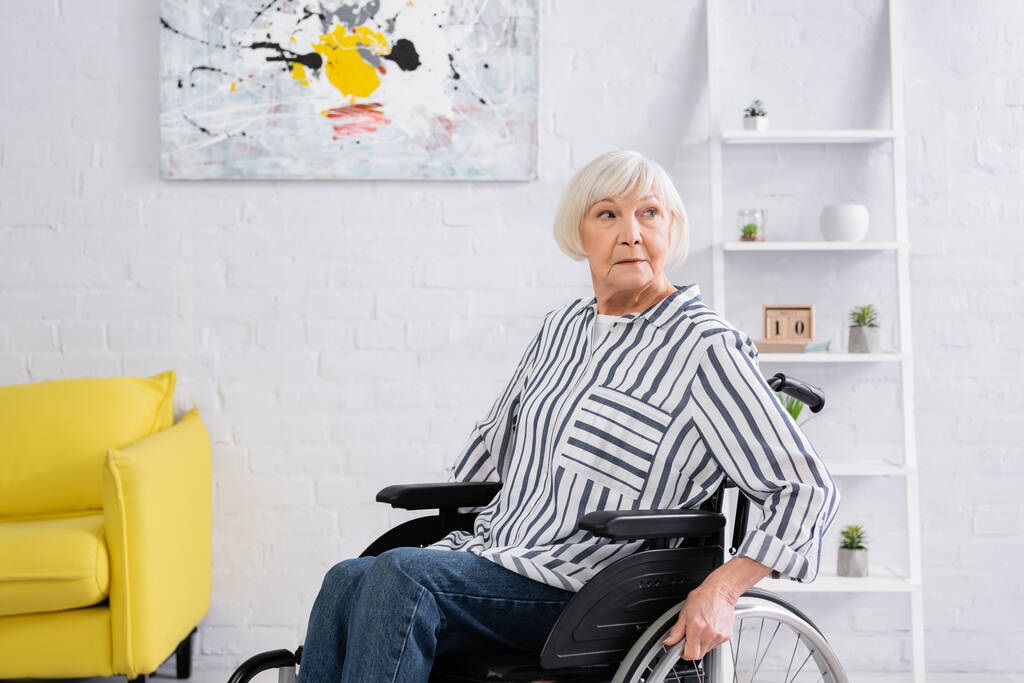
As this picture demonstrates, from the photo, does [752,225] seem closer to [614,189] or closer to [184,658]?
[614,189]

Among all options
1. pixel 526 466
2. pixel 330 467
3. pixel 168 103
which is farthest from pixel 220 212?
pixel 526 466

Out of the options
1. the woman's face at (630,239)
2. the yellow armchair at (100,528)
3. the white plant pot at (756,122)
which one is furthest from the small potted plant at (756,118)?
the yellow armchair at (100,528)

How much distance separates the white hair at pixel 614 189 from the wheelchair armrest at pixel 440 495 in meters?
0.49

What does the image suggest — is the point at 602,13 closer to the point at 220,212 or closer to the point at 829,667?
the point at 220,212

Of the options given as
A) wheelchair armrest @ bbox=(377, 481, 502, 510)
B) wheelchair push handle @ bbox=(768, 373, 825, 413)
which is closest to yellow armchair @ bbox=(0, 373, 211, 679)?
wheelchair armrest @ bbox=(377, 481, 502, 510)

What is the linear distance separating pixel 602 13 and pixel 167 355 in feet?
5.26

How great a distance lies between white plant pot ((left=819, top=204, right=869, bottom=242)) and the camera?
2514 mm

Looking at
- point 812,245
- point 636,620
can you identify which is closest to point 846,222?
point 812,245

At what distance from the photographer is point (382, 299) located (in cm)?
267

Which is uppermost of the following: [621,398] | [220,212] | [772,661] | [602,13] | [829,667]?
[602,13]

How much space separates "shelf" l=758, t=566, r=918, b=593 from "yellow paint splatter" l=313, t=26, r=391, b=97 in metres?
1.79

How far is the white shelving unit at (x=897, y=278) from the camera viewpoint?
2.46 metres

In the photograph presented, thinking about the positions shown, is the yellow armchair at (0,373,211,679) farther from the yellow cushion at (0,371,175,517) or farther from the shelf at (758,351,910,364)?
the shelf at (758,351,910,364)

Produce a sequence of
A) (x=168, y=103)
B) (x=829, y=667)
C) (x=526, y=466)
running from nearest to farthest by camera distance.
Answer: (x=829, y=667), (x=526, y=466), (x=168, y=103)
